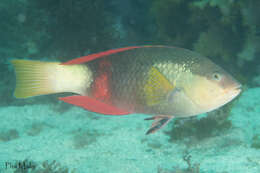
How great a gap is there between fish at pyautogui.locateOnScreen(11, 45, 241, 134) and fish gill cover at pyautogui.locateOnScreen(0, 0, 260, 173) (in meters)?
1.69

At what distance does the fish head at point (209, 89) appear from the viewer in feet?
5.83

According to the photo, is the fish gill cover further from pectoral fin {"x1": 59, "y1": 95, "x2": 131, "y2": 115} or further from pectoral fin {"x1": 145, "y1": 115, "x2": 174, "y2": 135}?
pectoral fin {"x1": 59, "y1": 95, "x2": 131, "y2": 115}

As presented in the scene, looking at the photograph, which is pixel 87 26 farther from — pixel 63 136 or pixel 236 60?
pixel 236 60

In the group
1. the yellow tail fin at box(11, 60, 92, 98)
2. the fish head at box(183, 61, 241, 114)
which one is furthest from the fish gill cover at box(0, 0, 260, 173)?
the yellow tail fin at box(11, 60, 92, 98)

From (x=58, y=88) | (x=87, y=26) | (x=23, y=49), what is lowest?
(x=58, y=88)

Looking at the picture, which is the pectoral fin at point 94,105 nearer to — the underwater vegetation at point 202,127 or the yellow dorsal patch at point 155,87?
the yellow dorsal patch at point 155,87

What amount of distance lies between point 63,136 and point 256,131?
4462 millimetres

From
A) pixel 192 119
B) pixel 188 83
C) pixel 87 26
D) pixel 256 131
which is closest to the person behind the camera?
pixel 188 83

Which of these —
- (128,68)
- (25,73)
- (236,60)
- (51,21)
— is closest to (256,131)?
(236,60)

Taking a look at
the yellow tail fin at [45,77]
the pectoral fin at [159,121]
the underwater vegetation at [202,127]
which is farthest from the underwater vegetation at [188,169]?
the yellow tail fin at [45,77]

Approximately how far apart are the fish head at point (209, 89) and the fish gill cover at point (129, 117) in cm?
166

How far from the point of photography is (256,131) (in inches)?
173

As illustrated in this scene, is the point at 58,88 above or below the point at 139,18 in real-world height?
below

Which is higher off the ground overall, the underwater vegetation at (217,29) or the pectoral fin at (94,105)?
the underwater vegetation at (217,29)
